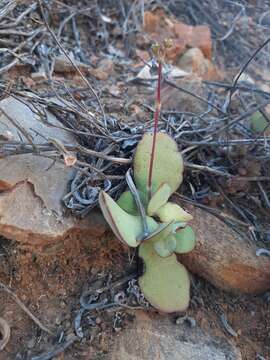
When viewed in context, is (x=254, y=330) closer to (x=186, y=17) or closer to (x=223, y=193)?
(x=223, y=193)

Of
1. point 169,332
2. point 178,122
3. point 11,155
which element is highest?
point 11,155

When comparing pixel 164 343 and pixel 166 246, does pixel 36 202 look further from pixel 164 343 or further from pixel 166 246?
pixel 164 343

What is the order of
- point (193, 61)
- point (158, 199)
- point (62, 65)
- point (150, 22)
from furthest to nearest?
point (150, 22)
point (193, 61)
point (62, 65)
point (158, 199)

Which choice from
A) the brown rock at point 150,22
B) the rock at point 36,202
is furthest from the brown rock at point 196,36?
the rock at point 36,202

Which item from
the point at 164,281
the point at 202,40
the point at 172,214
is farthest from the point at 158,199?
the point at 202,40

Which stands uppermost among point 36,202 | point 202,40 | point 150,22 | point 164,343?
point 36,202

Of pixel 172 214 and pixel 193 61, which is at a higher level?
pixel 172 214

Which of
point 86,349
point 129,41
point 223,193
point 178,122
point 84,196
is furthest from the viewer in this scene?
point 129,41

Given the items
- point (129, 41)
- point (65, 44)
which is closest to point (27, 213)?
point (65, 44)

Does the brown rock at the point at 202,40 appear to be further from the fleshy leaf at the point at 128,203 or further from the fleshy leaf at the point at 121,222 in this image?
the fleshy leaf at the point at 121,222
